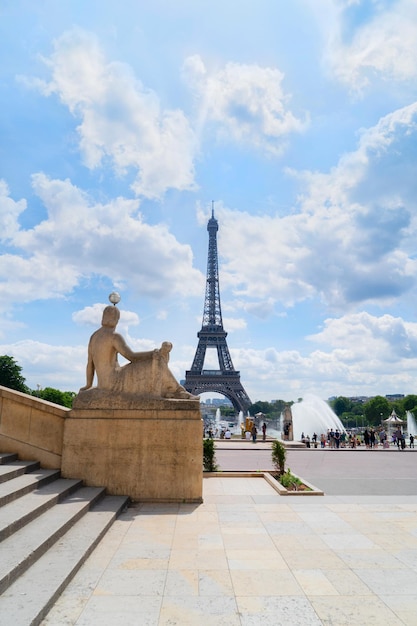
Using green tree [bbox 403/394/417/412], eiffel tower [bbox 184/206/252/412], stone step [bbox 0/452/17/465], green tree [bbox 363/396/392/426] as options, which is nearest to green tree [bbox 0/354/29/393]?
eiffel tower [bbox 184/206/252/412]

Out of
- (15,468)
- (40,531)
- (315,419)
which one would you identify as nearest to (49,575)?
(40,531)

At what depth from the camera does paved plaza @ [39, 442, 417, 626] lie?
3729 millimetres

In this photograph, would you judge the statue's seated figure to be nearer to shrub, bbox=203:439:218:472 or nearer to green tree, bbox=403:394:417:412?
shrub, bbox=203:439:218:472

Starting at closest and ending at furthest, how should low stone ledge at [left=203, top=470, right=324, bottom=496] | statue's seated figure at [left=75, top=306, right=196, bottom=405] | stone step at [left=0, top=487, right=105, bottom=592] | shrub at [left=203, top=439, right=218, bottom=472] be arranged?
stone step at [left=0, top=487, right=105, bottom=592], statue's seated figure at [left=75, top=306, right=196, bottom=405], low stone ledge at [left=203, top=470, right=324, bottom=496], shrub at [left=203, top=439, right=218, bottom=472]

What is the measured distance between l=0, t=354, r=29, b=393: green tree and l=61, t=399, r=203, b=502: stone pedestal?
41.7 m

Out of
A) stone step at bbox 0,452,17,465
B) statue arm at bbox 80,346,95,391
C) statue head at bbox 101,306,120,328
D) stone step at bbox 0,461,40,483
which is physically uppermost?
statue head at bbox 101,306,120,328

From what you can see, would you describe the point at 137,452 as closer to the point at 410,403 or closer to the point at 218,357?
the point at 218,357

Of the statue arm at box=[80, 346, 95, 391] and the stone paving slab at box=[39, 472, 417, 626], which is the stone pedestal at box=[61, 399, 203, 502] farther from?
the statue arm at box=[80, 346, 95, 391]

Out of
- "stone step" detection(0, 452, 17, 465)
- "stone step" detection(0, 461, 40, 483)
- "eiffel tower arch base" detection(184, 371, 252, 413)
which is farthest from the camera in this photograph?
"eiffel tower arch base" detection(184, 371, 252, 413)

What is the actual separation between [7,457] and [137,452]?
2.30 meters

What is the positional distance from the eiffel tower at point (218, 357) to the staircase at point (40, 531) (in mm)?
62351

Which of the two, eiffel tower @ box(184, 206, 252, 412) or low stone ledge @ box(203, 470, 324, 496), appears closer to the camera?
low stone ledge @ box(203, 470, 324, 496)

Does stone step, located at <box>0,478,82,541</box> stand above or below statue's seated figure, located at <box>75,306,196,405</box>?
below

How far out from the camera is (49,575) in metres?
4.13
